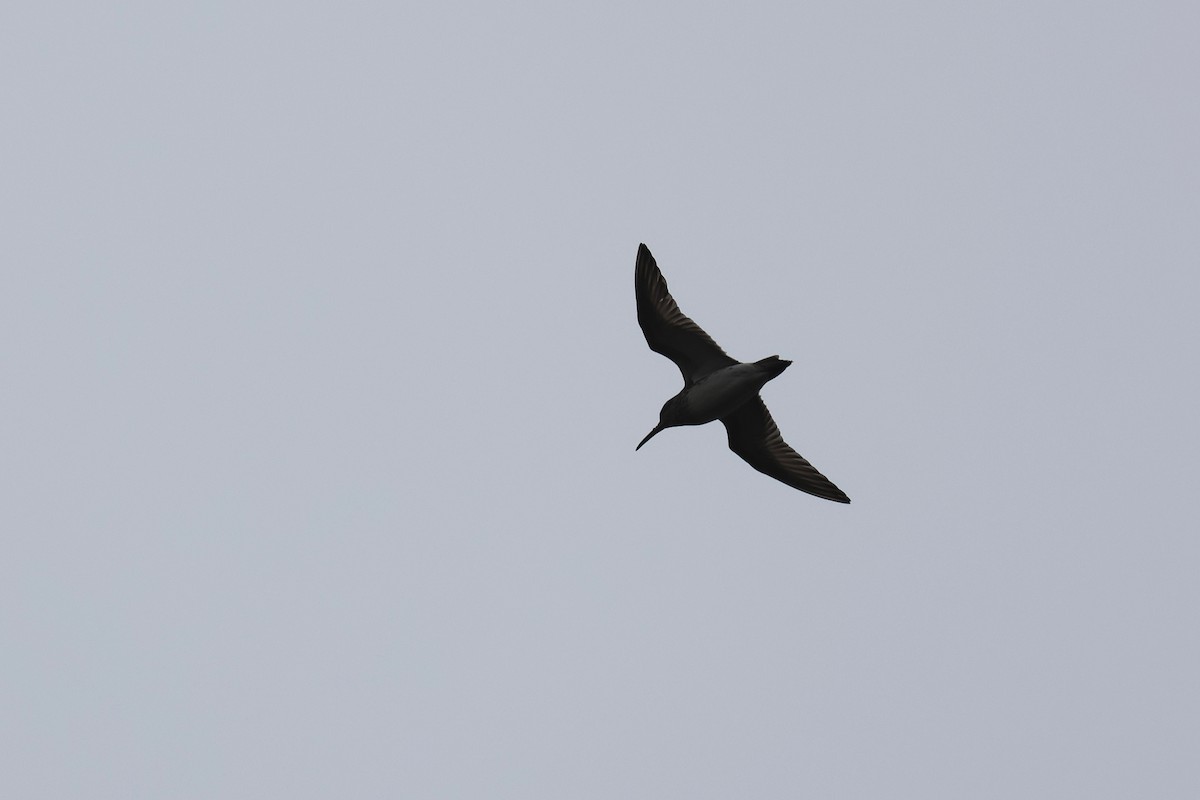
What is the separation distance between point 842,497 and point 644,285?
17.1ft

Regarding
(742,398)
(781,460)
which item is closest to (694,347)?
(742,398)

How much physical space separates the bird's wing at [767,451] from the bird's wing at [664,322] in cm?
160

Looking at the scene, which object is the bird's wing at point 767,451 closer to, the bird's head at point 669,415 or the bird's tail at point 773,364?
the bird's head at point 669,415

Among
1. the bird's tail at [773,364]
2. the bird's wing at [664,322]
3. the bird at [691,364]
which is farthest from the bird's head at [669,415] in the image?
the bird's tail at [773,364]

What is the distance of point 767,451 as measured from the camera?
21828mm

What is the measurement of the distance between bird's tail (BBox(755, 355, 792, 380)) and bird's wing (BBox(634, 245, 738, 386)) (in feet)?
2.99

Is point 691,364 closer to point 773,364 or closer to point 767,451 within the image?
point 773,364

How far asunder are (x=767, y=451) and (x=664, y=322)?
338cm

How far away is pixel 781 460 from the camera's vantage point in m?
21.8

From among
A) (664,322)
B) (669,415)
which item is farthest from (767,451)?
(664,322)

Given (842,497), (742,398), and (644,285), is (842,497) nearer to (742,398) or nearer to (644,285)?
(742,398)

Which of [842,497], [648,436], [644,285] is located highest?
[644,285]

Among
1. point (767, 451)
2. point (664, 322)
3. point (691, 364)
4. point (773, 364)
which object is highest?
point (664, 322)

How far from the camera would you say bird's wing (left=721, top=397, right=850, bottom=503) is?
21516mm
